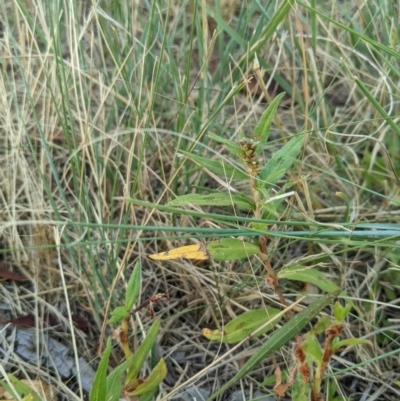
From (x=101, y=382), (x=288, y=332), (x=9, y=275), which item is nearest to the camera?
(x=101, y=382)

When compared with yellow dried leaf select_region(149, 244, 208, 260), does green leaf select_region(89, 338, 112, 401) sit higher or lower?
lower

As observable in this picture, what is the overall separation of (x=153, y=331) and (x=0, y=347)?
1.04 ft

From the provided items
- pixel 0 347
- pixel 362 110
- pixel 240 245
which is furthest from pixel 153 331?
pixel 362 110

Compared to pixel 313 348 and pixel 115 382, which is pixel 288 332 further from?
pixel 115 382

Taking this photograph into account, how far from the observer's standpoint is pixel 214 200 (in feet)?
3.48

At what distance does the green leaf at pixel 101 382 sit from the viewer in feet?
3.08

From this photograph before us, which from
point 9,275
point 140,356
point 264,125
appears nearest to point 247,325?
point 140,356

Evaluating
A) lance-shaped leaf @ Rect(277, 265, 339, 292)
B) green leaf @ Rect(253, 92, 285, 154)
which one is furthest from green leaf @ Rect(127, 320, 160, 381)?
Answer: green leaf @ Rect(253, 92, 285, 154)

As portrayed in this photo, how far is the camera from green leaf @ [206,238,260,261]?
3.50 ft

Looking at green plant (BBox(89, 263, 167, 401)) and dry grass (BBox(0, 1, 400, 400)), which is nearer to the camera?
green plant (BBox(89, 263, 167, 401))

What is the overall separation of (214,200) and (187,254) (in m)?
0.10

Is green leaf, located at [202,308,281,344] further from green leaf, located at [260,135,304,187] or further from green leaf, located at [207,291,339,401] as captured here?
green leaf, located at [260,135,304,187]

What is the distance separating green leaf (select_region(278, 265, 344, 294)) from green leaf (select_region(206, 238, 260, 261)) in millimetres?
63

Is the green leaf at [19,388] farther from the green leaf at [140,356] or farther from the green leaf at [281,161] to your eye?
the green leaf at [281,161]
